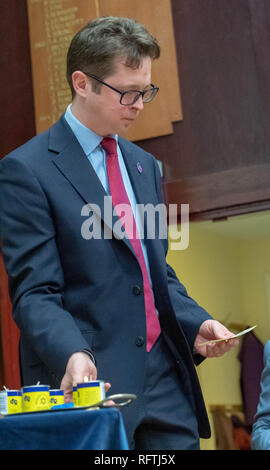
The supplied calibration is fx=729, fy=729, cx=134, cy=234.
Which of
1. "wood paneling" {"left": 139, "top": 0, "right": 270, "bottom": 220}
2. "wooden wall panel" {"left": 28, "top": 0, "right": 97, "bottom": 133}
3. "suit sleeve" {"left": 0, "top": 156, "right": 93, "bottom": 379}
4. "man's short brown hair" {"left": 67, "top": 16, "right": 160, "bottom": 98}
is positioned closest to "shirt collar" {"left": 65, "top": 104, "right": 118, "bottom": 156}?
"man's short brown hair" {"left": 67, "top": 16, "right": 160, "bottom": 98}

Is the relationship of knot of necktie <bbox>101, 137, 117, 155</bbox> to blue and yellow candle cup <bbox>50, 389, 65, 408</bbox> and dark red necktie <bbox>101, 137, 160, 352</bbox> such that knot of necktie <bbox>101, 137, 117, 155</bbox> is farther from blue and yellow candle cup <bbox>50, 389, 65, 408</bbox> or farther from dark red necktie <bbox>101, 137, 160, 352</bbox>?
blue and yellow candle cup <bbox>50, 389, 65, 408</bbox>

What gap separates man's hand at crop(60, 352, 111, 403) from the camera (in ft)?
4.57

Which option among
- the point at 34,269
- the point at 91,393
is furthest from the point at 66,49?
the point at 91,393

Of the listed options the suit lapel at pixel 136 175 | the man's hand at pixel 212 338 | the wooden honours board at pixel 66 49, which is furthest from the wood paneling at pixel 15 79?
the man's hand at pixel 212 338

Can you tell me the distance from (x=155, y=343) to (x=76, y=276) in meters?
0.25

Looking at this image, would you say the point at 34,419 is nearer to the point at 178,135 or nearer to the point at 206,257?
the point at 178,135

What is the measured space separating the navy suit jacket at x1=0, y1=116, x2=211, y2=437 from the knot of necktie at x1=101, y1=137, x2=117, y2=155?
9 centimetres

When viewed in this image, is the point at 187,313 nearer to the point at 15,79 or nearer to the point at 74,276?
the point at 74,276

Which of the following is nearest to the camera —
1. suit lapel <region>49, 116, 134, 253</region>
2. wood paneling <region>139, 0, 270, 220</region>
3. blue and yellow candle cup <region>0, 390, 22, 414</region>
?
blue and yellow candle cup <region>0, 390, 22, 414</region>

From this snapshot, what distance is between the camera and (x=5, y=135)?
4.79m

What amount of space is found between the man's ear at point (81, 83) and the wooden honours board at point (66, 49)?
8.17 ft

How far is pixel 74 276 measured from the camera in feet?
5.60

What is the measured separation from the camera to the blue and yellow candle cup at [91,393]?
4.15 feet
